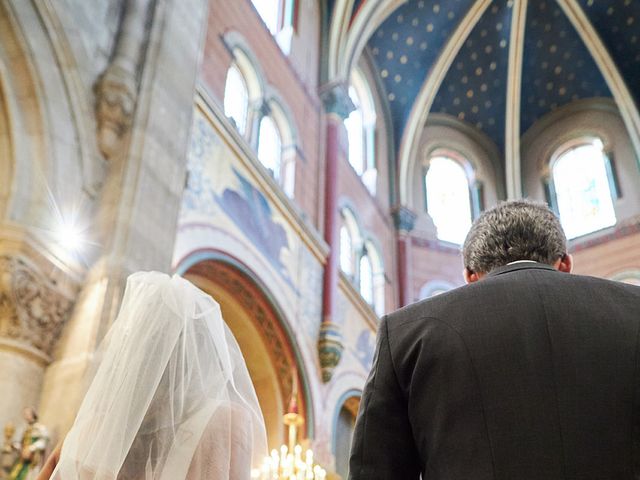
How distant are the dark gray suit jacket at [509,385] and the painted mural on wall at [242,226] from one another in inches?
242

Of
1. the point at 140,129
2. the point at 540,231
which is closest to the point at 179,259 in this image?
the point at 140,129

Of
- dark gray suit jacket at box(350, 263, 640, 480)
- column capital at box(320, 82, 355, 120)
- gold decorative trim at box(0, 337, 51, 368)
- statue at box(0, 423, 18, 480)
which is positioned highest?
column capital at box(320, 82, 355, 120)

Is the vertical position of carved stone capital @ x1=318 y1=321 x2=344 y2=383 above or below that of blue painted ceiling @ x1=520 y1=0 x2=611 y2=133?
A: below

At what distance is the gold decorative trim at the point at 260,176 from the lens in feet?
28.7

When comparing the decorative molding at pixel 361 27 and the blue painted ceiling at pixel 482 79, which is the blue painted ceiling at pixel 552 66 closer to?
the blue painted ceiling at pixel 482 79

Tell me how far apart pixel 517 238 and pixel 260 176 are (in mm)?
8112

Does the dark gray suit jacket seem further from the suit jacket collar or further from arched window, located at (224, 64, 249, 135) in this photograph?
arched window, located at (224, 64, 249, 135)

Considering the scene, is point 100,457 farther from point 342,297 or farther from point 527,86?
point 527,86

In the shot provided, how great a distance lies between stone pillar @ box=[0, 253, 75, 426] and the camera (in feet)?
17.1

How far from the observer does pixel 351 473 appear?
4.95ft

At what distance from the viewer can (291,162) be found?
445 inches

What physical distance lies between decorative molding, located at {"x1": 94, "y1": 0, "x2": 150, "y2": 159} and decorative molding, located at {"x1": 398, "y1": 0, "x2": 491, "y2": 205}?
414 inches

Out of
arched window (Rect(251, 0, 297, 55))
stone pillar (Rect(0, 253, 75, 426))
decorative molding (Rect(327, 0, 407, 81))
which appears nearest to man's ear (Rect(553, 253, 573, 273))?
stone pillar (Rect(0, 253, 75, 426))

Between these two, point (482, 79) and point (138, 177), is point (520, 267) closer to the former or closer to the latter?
point (138, 177)
